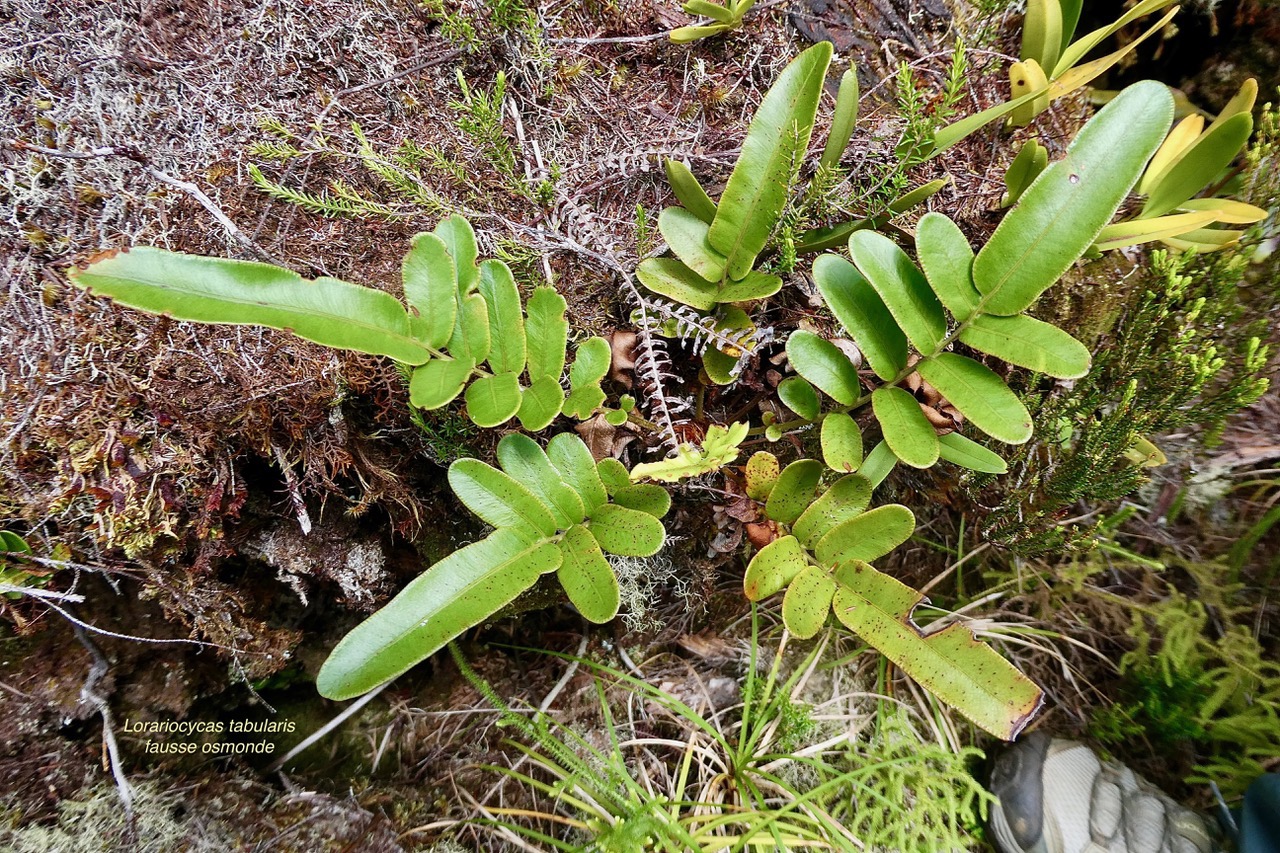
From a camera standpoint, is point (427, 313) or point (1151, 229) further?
point (1151, 229)

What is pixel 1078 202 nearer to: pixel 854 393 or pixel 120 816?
pixel 854 393

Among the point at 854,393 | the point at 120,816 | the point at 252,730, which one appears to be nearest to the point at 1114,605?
the point at 854,393

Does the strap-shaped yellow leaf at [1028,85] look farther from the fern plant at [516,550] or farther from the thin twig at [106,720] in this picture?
the thin twig at [106,720]

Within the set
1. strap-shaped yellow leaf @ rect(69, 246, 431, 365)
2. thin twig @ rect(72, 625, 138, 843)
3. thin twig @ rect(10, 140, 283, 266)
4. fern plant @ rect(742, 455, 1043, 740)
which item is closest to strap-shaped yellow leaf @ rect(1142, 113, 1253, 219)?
fern plant @ rect(742, 455, 1043, 740)

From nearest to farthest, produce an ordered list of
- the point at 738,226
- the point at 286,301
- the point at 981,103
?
the point at 286,301
the point at 738,226
the point at 981,103

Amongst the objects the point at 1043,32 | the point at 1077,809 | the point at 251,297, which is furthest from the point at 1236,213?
the point at 251,297

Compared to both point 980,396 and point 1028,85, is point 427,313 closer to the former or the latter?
point 980,396

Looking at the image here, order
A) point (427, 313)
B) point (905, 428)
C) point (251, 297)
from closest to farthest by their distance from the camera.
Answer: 1. point (251, 297)
2. point (427, 313)
3. point (905, 428)
